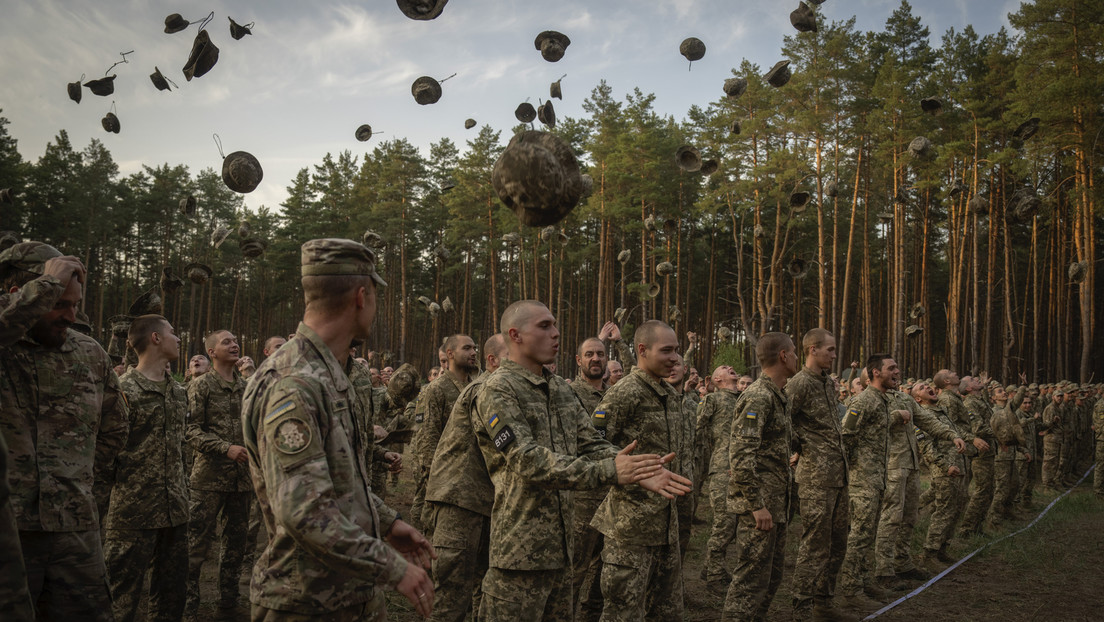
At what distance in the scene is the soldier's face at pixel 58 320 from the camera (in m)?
3.35

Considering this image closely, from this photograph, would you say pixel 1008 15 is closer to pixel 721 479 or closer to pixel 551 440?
pixel 721 479

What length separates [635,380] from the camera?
5.25 meters

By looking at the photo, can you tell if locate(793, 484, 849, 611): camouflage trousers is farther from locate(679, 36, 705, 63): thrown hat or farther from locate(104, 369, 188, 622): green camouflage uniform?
locate(679, 36, 705, 63): thrown hat

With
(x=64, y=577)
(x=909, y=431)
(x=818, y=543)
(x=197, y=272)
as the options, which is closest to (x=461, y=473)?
(x=64, y=577)

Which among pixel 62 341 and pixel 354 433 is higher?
pixel 62 341

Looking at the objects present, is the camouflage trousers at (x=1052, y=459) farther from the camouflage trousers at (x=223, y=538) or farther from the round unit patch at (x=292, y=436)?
the round unit patch at (x=292, y=436)

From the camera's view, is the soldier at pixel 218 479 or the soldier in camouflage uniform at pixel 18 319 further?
the soldier at pixel 218 479

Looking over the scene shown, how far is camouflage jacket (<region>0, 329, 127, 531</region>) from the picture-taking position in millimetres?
3143

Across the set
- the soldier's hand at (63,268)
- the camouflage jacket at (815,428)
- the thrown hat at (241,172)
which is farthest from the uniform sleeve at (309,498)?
the thrown hat at (241,172)

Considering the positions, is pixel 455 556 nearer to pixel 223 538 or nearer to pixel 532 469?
pixel 532 469

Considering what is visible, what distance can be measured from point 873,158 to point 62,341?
108 ft

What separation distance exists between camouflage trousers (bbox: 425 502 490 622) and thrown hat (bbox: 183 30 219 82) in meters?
5.58

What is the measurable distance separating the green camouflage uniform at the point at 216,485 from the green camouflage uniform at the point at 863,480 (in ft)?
19.0

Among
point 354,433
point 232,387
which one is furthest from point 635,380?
point 232,387
